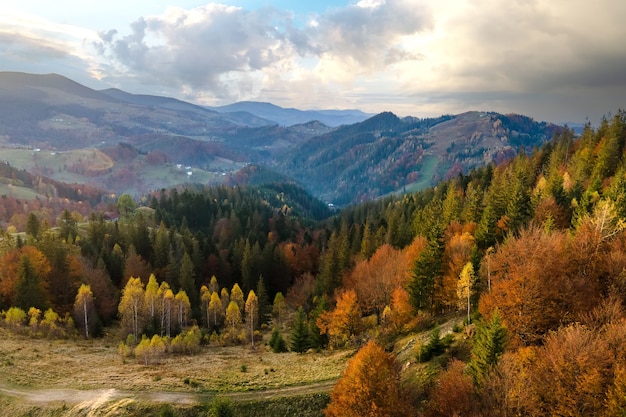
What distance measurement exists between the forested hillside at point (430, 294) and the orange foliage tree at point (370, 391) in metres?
0.15

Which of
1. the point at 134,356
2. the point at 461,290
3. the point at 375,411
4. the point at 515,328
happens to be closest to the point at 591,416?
the point at 515,328

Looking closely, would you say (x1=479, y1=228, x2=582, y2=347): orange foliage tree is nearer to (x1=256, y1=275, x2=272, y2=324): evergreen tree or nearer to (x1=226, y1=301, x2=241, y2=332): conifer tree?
(x1=226, y1=301, x2=241, y2=332): conifer tree

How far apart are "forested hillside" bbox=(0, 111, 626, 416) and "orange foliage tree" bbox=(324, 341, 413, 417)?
0.15m

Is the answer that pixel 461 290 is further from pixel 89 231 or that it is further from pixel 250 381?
pixel 89 231

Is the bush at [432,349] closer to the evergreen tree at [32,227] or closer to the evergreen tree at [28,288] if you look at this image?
the evergreen tree at [28,288]

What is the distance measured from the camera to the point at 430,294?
6031 centimetres

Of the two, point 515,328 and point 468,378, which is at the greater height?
point 515,328

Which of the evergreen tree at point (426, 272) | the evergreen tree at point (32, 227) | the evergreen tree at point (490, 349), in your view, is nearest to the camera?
the evergreen tree at point (490, 349)

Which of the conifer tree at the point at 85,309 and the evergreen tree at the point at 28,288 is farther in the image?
the evergreen tree at the point at 28,288

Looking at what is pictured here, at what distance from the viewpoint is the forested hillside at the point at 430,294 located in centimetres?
2883

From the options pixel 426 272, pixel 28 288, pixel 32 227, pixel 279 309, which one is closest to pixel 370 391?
pixel 426 272

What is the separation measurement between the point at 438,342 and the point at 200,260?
84.5m

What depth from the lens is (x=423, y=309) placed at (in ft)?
204

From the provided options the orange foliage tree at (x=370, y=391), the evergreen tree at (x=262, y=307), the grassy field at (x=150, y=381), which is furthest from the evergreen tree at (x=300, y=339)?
the orange foliage tree at (x=370, y=391)
